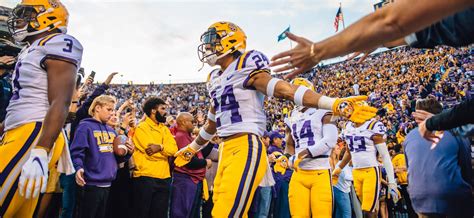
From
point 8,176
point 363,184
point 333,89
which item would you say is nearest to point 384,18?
point 8,176

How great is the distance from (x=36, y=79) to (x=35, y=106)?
0.20 meters

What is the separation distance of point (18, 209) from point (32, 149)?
0.45 meters

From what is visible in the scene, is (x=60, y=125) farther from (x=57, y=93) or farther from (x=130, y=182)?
(x=130, y=182)

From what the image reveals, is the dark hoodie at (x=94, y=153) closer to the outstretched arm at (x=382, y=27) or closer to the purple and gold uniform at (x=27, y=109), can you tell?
the purple and gold uniform at (x=27, y=109)

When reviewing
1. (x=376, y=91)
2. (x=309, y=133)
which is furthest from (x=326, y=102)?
(x=376, y=91)

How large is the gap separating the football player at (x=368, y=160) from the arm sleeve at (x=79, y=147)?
4574mm

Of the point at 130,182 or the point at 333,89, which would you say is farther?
the point at 333,89

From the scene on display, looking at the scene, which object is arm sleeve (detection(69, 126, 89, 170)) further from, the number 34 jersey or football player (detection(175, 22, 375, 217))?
the number 34 jersey

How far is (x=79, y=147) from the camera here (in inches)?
205

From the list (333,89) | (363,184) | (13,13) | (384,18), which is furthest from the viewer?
(333,89)

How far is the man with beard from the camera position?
6043mm

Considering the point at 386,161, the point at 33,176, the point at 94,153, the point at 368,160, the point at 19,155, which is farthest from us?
the point at 368,160

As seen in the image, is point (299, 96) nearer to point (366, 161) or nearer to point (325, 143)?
point (325, 143)

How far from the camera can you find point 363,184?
25.1ft
